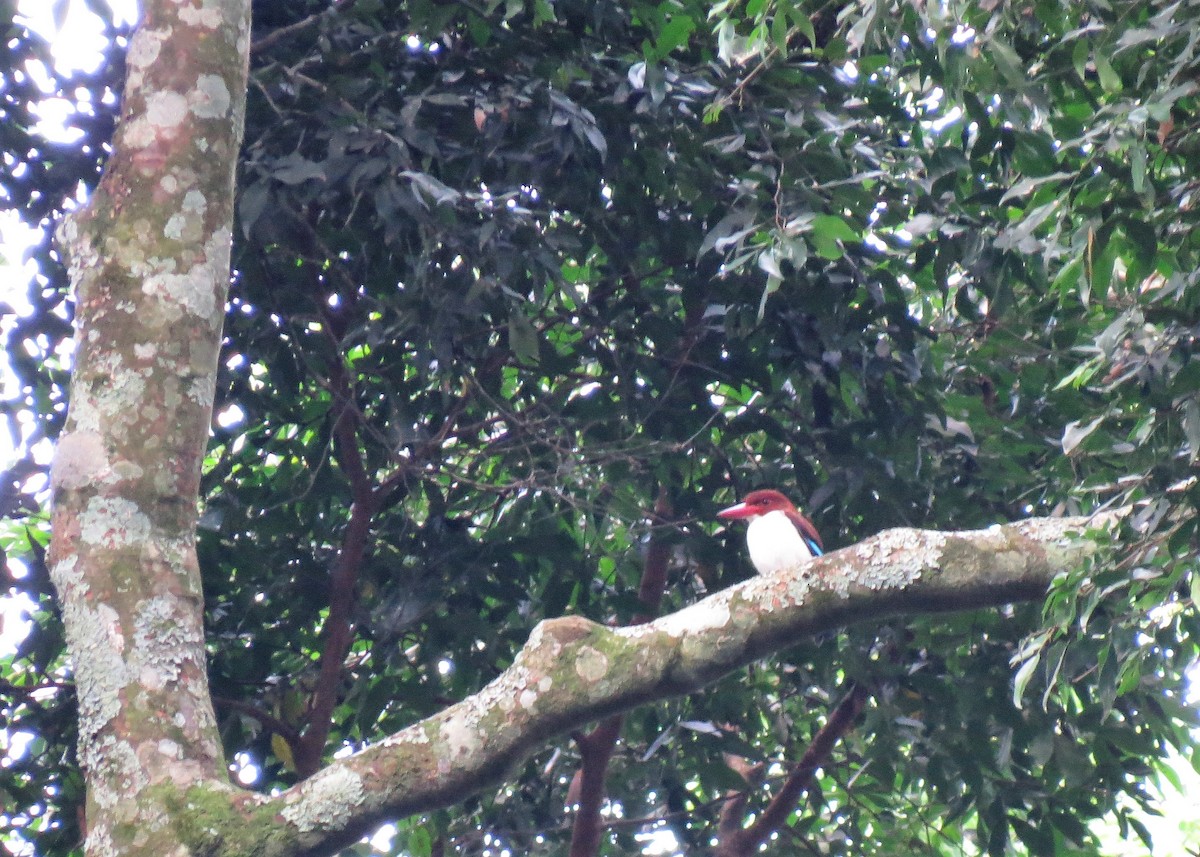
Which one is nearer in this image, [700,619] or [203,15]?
[700,619]

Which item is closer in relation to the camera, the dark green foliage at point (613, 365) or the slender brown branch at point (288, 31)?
the dark green foliage at point (613, 365)

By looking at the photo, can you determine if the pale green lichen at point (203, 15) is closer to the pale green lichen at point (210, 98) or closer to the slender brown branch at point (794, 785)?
the pale green lichen at point (210, 98)

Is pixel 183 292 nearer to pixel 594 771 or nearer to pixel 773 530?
pixel 773 530

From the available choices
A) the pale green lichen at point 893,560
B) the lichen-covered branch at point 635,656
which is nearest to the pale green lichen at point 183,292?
the lichen-covered branch at point 635,656

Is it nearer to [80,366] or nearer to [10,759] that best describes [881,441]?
[80,366]

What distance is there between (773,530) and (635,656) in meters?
2.17

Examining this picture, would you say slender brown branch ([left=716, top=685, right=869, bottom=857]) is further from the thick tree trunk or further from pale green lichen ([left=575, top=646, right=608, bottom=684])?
the thick tree trunk

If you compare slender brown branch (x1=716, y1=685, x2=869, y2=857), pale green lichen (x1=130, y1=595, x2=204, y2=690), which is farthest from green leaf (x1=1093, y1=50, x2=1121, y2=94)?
slender brown branch (x1=716, y1=685, x2=869, y2=857)

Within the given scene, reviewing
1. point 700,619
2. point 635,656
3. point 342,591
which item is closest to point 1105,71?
point 700,619

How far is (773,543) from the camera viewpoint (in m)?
5.04

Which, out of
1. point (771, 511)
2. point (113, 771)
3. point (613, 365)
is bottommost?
point (113, 771)

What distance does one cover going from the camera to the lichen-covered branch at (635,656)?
9.53 ft

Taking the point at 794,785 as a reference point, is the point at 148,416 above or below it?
above

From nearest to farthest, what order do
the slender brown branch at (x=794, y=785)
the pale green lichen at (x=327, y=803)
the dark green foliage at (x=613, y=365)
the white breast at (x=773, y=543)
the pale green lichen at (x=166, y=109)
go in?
the pale green lichen at (x=327, y=803)
the pale green lichen at (x=166, y=109)
the dark green foliage at (x=613, y=365)
the white breast at (x=773, y=543)
the slender brown branch at (x=794, y=785)
